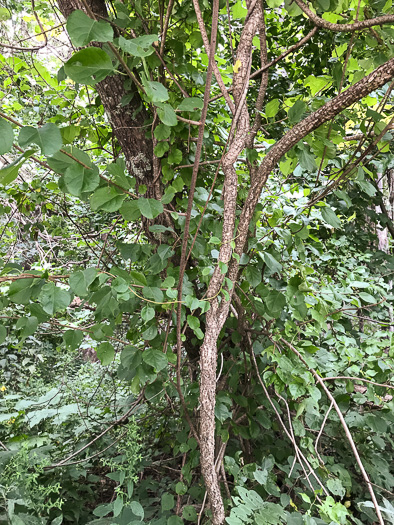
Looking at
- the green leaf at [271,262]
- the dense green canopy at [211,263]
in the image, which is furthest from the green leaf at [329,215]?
the green leaf at [271,262]

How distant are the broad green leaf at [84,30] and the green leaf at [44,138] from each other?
Result: 15 centimetres

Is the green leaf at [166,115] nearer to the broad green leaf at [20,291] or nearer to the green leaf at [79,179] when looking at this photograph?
the green leaf at [79,179]

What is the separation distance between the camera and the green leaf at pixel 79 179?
0.76 meters

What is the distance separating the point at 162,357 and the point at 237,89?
2.77 ft

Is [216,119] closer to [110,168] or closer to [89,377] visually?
[110,168]

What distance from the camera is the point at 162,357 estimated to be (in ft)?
3.19

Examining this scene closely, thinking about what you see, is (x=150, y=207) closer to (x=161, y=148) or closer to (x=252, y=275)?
(x=161, y=148)

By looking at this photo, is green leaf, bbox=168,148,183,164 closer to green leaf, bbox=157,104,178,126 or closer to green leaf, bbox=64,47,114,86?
green leaf, bbox=157,104,178,126

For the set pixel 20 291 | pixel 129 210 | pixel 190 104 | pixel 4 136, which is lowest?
pixel 20 291

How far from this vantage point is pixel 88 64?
597 millimetres

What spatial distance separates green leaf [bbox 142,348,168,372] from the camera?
3.14ft

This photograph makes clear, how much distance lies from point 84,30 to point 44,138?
7.5 inches

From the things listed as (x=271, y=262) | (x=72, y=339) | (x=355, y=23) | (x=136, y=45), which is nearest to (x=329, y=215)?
(x=271, y=262)

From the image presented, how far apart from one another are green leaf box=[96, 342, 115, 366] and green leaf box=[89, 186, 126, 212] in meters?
Answer: 0.41
